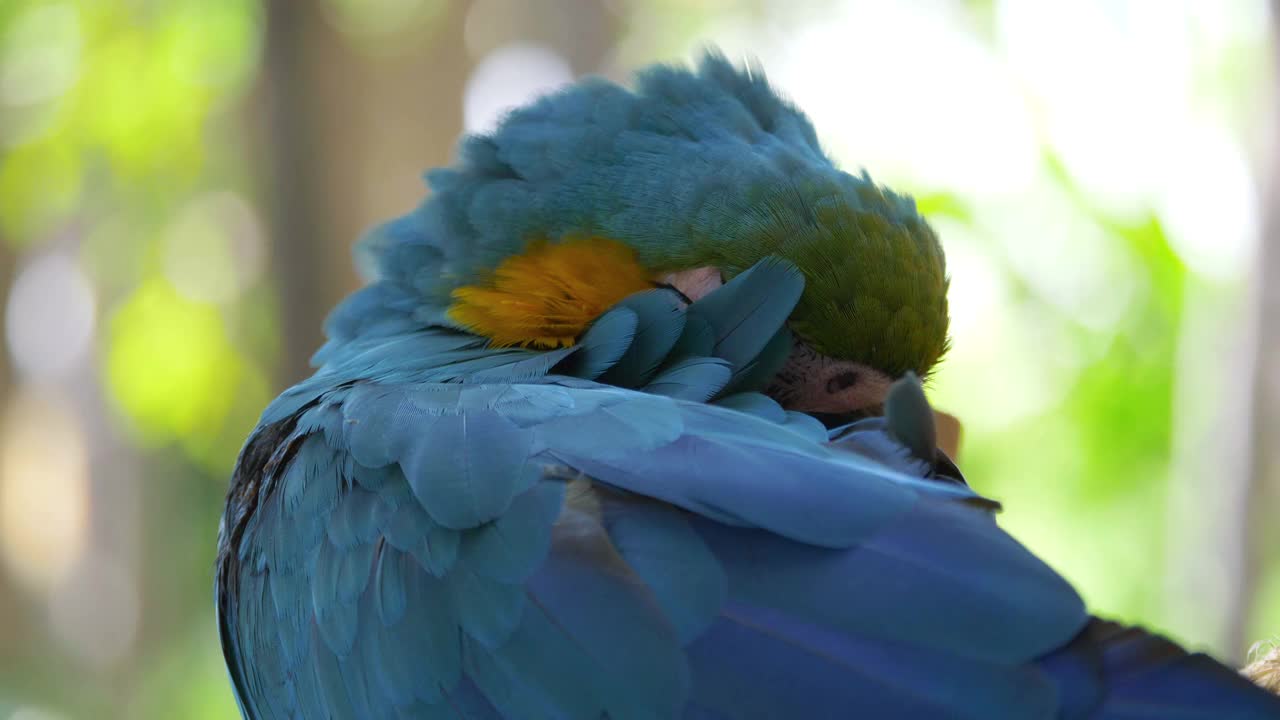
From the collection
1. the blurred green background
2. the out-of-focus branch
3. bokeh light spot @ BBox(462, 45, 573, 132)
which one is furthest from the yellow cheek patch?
the out-of-focus branch

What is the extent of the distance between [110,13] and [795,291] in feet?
10.7

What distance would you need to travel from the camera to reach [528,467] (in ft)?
2.88

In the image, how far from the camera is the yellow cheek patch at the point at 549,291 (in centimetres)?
122

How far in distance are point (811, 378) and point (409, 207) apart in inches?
91.7

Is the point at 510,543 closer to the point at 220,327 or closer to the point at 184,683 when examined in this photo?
the point at 220,327

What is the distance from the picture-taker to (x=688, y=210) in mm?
1228

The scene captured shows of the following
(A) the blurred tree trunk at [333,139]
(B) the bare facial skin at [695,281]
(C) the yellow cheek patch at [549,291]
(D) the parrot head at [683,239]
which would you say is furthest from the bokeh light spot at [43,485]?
(B) the bare facial skin at [695,281]

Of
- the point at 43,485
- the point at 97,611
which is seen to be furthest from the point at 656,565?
the point at 43,485

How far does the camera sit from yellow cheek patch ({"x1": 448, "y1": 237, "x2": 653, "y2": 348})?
4.00 feet

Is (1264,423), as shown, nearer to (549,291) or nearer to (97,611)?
(549,291)

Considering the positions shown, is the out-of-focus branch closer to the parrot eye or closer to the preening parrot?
the preening parrot

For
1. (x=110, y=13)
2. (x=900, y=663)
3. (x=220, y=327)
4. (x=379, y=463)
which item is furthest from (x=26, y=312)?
(x=900, y=663)

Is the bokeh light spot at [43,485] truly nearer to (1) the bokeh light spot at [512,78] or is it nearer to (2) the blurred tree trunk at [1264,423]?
(1) the bokeh light spot at [512,78]

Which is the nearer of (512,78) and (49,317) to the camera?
(512,78)
